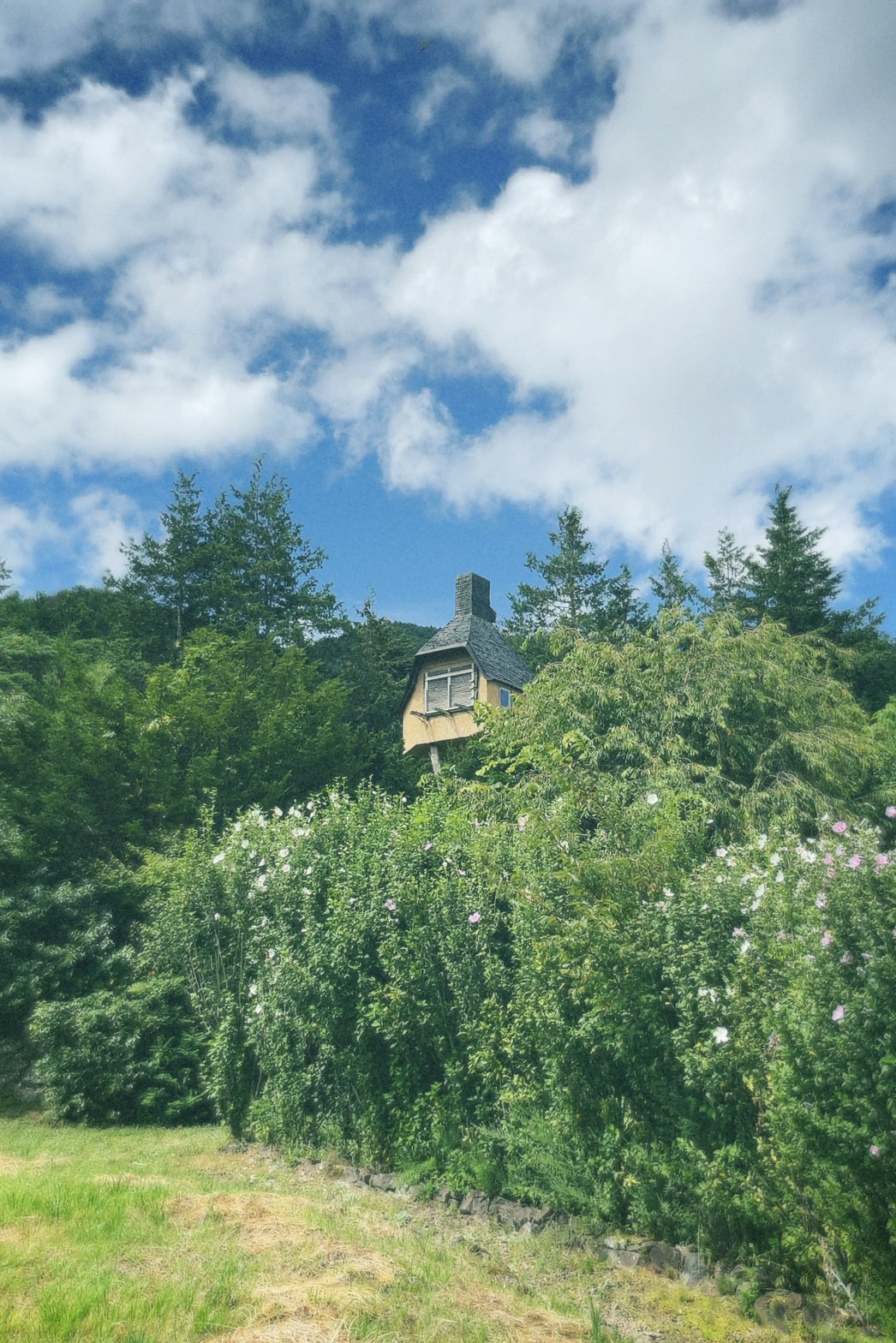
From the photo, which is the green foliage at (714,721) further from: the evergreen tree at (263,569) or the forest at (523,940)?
the evergreen tree at (263,569)

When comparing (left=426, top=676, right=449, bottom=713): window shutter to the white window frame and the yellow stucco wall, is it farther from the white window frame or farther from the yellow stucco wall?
the yellow stucco wall

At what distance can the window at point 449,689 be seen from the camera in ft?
99.1

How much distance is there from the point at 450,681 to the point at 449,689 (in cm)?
30

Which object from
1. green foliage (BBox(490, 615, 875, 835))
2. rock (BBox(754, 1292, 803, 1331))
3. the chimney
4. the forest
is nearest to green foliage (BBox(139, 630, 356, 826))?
the forest

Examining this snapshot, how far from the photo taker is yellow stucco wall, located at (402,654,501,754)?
97.6 feet

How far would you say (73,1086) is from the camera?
12.1 m

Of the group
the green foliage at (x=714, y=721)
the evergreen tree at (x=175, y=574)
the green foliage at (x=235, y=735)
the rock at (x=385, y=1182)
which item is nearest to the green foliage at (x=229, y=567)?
the evergreen tree at (x=175, y=574)

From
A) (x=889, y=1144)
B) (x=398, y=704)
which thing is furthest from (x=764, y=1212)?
(x=398, y=704)

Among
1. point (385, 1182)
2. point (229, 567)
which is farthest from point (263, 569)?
point (385, 1182)

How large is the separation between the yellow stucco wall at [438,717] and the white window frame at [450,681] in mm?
64

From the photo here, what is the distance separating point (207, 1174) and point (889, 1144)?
21.3 ft

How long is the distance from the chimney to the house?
5.8 inches

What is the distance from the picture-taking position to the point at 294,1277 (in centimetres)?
486

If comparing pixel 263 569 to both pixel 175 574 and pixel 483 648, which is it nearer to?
pixel 175 574
